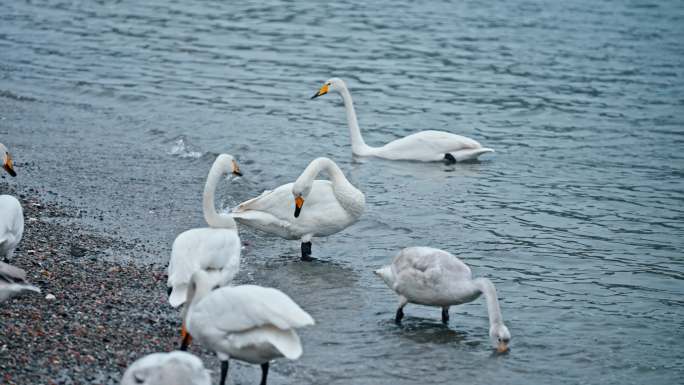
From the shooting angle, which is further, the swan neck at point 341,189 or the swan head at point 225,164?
the swan neck at point 341,189

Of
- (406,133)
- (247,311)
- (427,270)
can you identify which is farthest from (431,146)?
(247,311)

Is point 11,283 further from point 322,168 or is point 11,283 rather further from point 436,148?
point 436,148

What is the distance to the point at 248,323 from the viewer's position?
6551mm

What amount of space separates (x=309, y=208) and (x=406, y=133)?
6.73 m

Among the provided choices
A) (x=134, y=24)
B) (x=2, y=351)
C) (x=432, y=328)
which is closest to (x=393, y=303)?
(x=432, y=328)

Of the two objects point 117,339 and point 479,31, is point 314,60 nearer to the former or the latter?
point 479,31

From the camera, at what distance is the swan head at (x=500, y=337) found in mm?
8047

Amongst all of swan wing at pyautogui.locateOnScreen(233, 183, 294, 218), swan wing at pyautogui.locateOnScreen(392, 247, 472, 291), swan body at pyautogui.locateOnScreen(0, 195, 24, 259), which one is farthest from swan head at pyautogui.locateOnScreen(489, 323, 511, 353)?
swan body at pyautogui.locateOnScreen(0, 195, 24, 259)

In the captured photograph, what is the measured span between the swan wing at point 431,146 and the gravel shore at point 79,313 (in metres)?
5.78

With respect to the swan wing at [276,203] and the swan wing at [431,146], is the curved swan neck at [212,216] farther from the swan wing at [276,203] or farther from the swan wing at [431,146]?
the swan wing at [431,146]

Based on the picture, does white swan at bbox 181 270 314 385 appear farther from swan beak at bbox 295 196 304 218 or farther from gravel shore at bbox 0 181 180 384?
swan beak at bbox 295 196 304 218

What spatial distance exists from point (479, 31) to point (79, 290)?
60.8 feet

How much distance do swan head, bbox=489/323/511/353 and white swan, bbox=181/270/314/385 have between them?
6.85 ft

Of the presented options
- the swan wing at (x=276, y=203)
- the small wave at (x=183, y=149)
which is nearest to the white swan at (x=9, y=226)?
the swan wing at (x=276, y=203)
